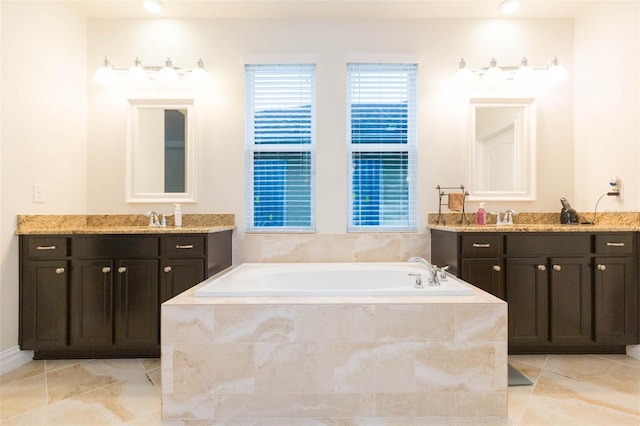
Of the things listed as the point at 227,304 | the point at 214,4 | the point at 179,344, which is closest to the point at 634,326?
the point at 227,304

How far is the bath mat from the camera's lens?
2.00 meters

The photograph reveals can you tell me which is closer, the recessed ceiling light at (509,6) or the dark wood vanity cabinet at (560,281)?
the dark wood vanity cabinet at (560,281)

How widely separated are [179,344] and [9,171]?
175 centimetres

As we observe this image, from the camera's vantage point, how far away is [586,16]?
2791 mm

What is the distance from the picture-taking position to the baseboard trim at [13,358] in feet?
7.12

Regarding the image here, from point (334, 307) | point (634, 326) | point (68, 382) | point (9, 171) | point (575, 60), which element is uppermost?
point (575, 60)

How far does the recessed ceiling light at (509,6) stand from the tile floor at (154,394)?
2.60m

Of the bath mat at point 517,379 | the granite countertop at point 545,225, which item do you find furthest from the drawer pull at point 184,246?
the bath mat at point 517,379

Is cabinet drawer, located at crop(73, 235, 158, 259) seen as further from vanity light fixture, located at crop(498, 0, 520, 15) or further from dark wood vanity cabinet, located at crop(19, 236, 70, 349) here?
vanity light fixture, located at crop(498, 0, 520, 15)

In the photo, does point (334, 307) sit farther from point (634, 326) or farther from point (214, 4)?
point (214, 4)

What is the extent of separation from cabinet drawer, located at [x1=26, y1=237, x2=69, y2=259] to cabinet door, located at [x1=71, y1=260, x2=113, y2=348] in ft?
0.40

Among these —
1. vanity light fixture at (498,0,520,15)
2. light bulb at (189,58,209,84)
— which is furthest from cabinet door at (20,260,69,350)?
vanity light fixture at (498,0,520,15)

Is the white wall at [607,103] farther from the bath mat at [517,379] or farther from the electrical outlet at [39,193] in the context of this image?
the electrical outlet at [39,193]

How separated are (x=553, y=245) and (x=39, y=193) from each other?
142 inches
